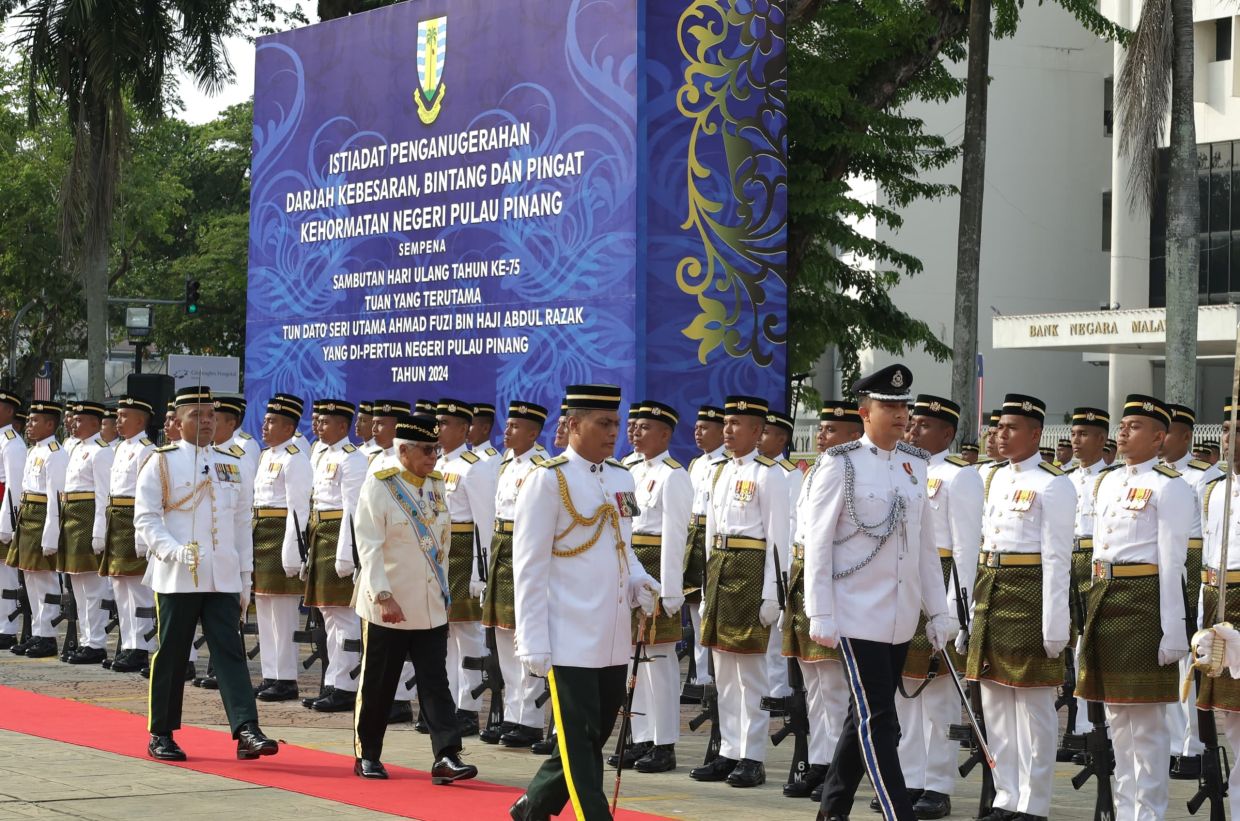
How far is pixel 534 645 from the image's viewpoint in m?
7.08

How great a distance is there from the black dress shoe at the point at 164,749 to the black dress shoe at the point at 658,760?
2.55 meters

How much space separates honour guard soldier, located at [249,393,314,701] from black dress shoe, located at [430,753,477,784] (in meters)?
3.91

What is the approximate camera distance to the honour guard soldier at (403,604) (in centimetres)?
919

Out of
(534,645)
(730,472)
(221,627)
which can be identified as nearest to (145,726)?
(221,627)

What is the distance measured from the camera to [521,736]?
10.9 meters

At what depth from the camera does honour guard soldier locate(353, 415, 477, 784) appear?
919 centimetres

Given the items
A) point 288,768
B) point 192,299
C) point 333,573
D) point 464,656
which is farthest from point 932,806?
point 192,299

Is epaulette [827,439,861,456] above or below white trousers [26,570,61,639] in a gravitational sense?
above

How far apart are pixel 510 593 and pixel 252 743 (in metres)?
2.05

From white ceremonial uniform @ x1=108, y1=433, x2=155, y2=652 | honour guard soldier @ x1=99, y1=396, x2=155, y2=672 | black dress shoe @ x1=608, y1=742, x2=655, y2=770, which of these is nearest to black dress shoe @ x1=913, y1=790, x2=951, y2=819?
black dress shoe @ x1=608, y1=742, x2=655, y2=770

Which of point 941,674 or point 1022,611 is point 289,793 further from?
point 1022,611

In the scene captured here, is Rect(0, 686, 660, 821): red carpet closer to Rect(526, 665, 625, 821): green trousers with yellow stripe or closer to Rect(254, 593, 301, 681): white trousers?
Rect(526, 665, 625, 821): green trousers with yellow stripe

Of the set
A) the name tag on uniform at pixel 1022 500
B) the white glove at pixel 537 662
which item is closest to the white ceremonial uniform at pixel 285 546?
the name tag on uniform at pixel 1022 500

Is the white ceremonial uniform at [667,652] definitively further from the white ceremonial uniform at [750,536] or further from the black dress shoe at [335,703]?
the black dress shoe at [335,703]
